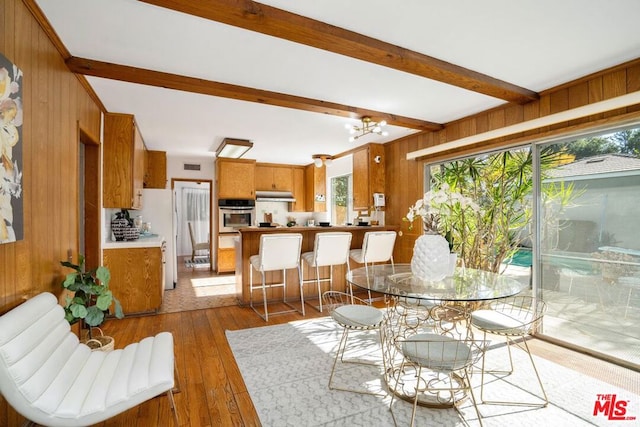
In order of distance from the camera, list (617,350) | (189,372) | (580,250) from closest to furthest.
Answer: (189,372)
(617,350)
(580,250)

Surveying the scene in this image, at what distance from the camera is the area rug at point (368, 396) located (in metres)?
1.93

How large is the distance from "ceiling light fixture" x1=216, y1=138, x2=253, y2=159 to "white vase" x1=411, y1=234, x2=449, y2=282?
3.70 meters

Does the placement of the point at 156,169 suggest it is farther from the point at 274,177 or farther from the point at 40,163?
the point at 40,163

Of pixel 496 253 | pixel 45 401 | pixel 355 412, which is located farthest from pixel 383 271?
pixel 45 401

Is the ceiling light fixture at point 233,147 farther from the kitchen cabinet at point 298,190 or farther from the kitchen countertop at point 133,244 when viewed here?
the kitchen countertop at point 133,244

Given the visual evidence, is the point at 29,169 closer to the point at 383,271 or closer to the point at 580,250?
the point at 383,271

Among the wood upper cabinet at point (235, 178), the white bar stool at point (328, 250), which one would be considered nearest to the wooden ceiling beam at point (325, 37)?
the white bar stool at point (328, 250)

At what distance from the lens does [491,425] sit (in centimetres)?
188

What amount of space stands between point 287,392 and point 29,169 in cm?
218

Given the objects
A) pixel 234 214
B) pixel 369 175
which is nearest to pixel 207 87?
pixel 369 175

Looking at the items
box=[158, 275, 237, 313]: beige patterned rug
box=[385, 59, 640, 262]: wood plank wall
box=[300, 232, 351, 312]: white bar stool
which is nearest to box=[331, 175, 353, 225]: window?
box=[385, 59, 640, 262]: wood plank wall

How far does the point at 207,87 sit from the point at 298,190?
16.1 ft

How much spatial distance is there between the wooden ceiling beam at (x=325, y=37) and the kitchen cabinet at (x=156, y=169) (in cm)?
494

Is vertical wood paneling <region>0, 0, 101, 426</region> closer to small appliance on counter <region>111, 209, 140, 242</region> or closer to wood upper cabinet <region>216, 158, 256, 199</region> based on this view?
small appliance on counter <region>111, 209, 140, 242</region>
